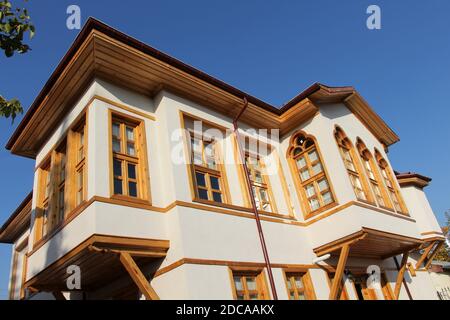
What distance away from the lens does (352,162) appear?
33.9ft

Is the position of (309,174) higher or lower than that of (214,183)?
higher

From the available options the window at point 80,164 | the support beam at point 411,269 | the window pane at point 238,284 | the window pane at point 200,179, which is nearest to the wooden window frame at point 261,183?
the window pane at point 200,179

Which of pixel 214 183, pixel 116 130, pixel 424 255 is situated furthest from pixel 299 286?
pixel 424 255

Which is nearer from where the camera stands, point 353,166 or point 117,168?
point 117,168

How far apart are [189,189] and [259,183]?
2.84 metres

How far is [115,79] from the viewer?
772cm

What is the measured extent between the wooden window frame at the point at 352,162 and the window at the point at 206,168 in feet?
11.5

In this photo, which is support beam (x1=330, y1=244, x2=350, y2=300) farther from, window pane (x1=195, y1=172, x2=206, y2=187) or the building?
window pane (x1=195, y1=172, x2=206, y2=187)

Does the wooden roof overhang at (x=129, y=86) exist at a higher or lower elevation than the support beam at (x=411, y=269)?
higher

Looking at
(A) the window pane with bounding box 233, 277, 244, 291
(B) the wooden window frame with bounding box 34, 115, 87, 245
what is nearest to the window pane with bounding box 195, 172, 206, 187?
(A) the window pane with bounding box 233, 277, 244, 291

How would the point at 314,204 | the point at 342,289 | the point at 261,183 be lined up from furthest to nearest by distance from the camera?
the point at 314,204 < the point at 261,183 < the point at 342,289

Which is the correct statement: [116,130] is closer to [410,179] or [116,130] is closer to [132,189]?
[132,189]

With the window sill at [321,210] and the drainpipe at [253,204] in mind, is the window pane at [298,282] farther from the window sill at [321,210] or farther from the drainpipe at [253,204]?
the window sill at [321,210]

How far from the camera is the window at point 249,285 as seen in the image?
6.97 metres
